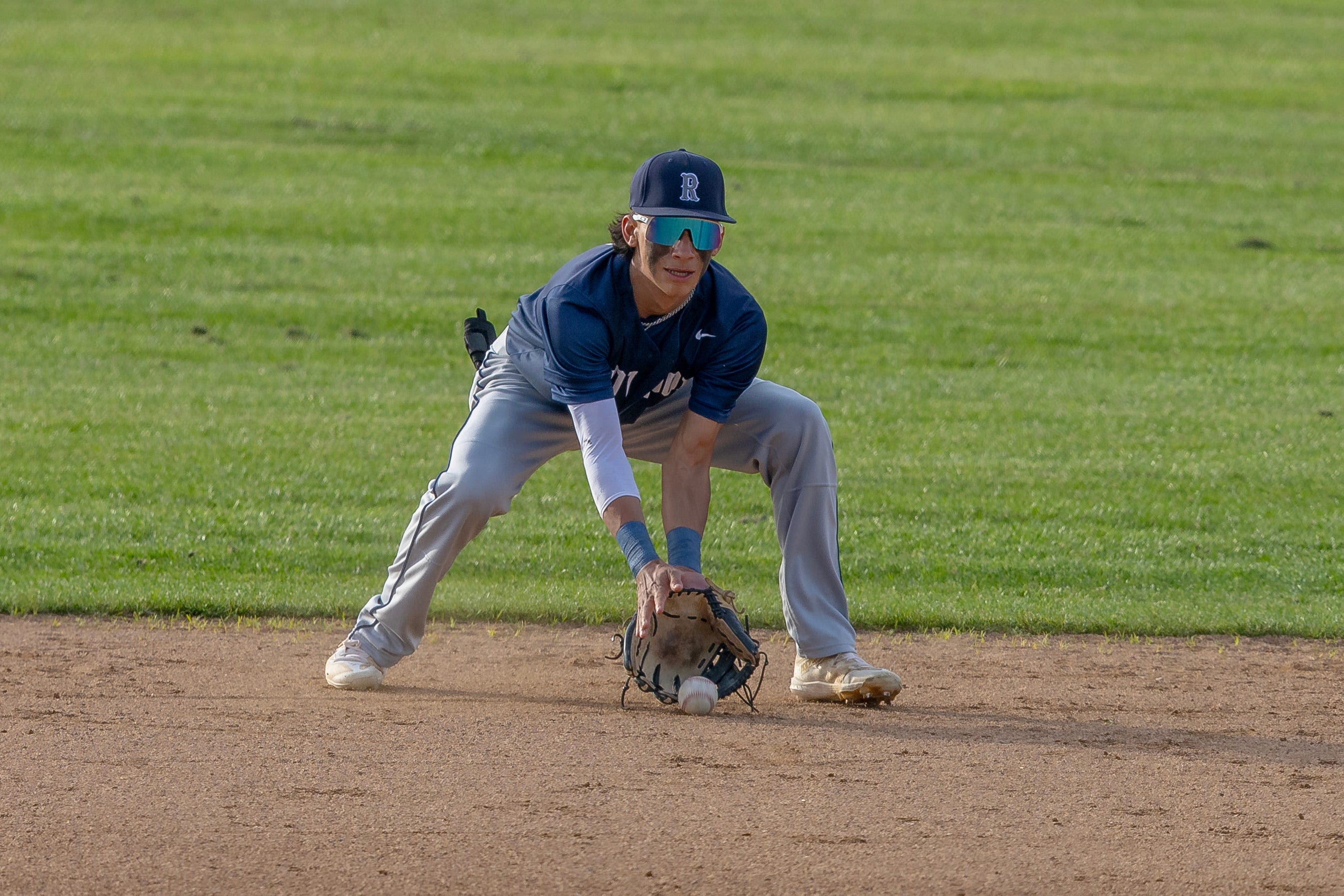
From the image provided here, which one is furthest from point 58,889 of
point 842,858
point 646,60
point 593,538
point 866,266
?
point 646,60

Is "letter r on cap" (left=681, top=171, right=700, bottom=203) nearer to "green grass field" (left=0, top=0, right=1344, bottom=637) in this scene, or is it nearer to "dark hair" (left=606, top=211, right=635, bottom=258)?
Result: "dark hair" (left=606, top=211, right=635, bottom=258)

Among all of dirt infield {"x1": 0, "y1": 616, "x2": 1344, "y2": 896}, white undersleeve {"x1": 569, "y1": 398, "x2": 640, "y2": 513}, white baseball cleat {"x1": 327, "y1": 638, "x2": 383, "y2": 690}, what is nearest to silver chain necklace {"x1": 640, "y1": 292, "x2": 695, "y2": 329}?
white undersleeve {"x1": 569, "y1": 398, "x2": 640, "y2": 513}

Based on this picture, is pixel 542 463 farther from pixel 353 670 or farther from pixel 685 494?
pixel 353 670

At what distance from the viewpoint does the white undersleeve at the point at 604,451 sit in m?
5.37

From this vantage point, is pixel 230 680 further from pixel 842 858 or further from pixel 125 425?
pixel 125 425

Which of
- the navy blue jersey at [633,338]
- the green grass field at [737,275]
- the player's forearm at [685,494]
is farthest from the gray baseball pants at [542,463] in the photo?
the green grass field at [737,275]

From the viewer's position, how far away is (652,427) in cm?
610

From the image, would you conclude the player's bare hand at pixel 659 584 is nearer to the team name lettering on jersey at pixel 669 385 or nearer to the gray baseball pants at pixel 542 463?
the gray baseball pants at pixel 542 463

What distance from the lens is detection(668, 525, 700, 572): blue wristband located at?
5453 millimetres

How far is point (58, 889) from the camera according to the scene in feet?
12.8

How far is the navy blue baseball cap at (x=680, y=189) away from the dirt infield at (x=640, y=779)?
1698mm

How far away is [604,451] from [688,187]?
0.92 metres

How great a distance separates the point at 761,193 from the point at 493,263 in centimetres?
455

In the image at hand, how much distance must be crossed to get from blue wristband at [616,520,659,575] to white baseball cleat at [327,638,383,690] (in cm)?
117
